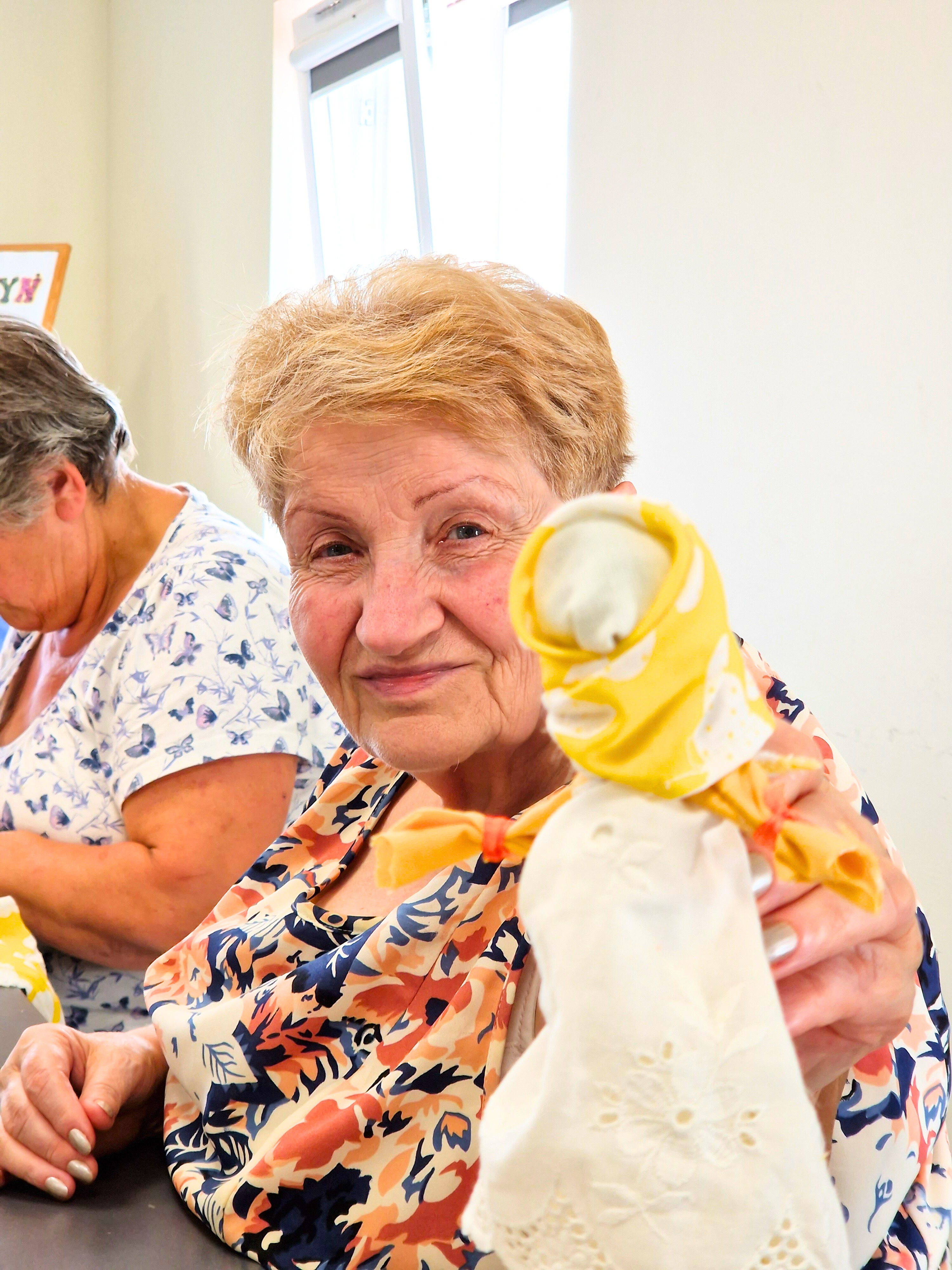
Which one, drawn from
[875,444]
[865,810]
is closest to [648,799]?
[865,810]

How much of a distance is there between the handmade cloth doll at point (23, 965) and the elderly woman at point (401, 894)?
317mm

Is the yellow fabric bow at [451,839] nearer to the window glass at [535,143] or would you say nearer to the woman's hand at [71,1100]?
the woman's hand at [71,1100]

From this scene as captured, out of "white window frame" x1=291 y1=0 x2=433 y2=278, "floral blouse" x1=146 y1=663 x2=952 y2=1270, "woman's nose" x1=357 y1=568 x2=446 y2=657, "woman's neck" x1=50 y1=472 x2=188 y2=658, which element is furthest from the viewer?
"white window frame" x1=291 y1=0 x2=433 y2=278

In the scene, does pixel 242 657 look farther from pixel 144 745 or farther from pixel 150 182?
pixel 150 182

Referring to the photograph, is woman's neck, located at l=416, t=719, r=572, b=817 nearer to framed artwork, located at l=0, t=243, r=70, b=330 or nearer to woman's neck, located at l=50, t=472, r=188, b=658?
woman's neck, located at l=50, t=472, r=188, b=658

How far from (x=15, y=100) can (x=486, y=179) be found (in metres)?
2.17

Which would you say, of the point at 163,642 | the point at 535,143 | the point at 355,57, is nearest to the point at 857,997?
the point at 163,642

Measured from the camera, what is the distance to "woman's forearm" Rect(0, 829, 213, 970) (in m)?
1.50

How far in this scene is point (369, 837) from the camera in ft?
3.66

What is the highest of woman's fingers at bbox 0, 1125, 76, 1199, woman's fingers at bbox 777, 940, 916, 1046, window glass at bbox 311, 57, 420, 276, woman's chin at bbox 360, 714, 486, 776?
window glass at bbox 311, 57, 420, 276

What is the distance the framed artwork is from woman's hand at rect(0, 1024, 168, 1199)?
126 inches

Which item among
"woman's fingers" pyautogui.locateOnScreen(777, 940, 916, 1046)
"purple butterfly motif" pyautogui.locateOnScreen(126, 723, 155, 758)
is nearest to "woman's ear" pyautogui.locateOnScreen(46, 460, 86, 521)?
"purple butterfly motif" pyautogui.locateOnScreen(126, 723, 155, 758)

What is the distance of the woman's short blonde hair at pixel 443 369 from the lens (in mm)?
877

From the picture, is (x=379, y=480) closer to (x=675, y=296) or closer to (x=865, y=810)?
(x=865, y=810)
